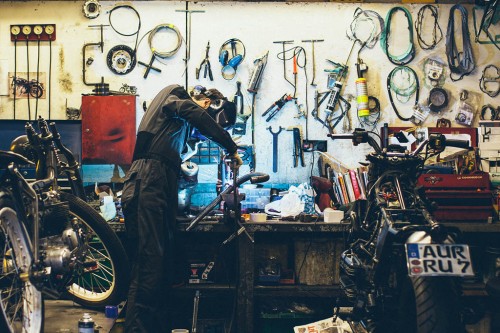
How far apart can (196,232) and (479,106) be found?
2.95 m

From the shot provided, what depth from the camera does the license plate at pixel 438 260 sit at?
2.67 metres

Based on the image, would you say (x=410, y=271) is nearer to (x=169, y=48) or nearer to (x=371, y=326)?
(x=371, y=326)

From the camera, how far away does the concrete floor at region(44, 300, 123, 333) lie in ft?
12.9

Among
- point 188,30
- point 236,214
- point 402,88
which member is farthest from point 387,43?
point 236,214

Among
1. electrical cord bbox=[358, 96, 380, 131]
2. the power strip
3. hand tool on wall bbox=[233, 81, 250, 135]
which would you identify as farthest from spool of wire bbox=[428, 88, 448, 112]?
the power strip

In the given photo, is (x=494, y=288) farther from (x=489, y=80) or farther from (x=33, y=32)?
(x=33, y=32)

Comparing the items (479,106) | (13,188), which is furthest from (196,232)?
(479,106)

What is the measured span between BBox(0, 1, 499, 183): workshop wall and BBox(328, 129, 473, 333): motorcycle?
182cm

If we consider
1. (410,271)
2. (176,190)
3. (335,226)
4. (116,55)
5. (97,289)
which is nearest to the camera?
(410,271)

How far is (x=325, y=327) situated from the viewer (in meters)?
4.37

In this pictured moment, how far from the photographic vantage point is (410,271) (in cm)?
268

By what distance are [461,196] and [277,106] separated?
183 cm

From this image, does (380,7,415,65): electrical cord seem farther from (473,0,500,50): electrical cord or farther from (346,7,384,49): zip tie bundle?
(473,0,500,50): electrical cord

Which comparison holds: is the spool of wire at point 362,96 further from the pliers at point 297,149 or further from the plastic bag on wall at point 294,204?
the plastic bag on wall at point 294,204
